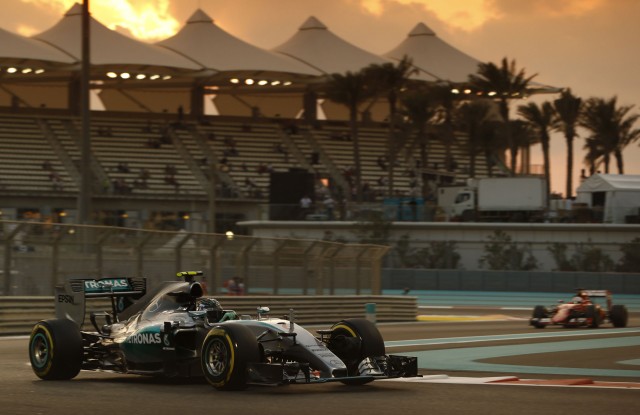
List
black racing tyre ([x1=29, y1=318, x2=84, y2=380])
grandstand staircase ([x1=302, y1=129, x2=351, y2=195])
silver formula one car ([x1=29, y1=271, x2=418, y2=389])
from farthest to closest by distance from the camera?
grandstand staircase ([x1=302, y1=129, x2=351, y2=195]), black racing tyre ([x1=29, y1=318, x2=84, y2=380]), silver formula one car ([x1=29, y1=271, x2=418, y2=389])

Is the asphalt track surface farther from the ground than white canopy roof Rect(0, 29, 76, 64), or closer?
closer

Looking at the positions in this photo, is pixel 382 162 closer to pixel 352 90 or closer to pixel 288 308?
pixel 352 90

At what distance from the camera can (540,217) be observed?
5319 centimetres

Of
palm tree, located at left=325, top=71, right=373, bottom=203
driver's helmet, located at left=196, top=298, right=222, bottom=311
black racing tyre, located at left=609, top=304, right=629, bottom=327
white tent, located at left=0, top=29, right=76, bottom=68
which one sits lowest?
black racing tyre, located at left=609, top=304, right=629, bottom=327

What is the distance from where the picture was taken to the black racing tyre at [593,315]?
28500 millimetres

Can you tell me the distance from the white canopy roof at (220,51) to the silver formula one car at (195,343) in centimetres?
5540

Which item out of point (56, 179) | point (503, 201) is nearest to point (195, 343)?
point (503, 201)

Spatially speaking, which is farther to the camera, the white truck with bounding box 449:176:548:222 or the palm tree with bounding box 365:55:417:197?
the palm tree with bounding box 365:55:417:197

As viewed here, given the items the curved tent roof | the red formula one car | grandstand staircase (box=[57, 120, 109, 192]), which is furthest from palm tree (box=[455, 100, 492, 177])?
the red formula one car

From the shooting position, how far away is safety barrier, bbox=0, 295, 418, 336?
22578 millimetres

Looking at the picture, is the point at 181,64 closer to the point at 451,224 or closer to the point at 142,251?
the point at 451,224

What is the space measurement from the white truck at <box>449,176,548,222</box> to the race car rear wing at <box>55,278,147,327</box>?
40436mm

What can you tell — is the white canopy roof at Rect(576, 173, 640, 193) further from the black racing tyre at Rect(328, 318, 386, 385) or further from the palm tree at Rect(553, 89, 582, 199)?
the black racing tyre at Rect(328, 318, 386, 385)

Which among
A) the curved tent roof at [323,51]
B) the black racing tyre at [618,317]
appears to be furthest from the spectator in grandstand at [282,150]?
the black racing tyre at [618,317]
